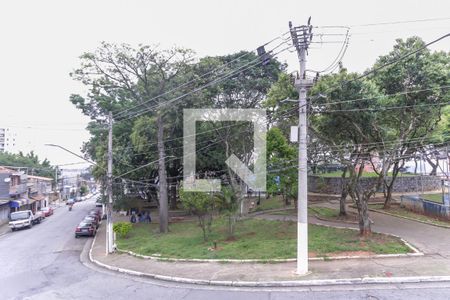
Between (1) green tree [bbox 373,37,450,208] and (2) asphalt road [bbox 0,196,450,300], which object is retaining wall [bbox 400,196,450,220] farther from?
(2) asphalt road [bbox 0,196,450,300]

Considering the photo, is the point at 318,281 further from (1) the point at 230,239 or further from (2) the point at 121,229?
(2) the point at 121,229

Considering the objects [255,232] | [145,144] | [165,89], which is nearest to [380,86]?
[255,232]

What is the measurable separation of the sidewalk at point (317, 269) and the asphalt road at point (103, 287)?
0.42 m

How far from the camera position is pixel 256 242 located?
16.9m

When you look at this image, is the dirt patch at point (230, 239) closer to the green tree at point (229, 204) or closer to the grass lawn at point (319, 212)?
the green tree at point (229, 204)

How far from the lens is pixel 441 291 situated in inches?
375

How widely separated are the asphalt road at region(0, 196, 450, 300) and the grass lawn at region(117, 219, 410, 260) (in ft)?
10.1

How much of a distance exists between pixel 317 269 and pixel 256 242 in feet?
16.6

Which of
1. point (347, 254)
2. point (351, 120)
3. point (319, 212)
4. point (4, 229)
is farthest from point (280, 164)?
point (4, 229)

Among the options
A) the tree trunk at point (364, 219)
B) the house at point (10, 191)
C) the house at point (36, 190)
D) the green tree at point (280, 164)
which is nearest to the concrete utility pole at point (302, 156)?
the tree trunk at point (364, 219)

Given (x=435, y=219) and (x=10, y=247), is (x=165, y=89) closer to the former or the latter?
(x=10, y=247)

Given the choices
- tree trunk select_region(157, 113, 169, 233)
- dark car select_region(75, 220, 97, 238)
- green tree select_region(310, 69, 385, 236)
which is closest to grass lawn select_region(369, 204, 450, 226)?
green tree select_region(310, 69, 385, 236)

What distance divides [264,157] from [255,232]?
4.84m

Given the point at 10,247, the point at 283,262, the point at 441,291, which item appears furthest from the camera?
the point at 10,247
